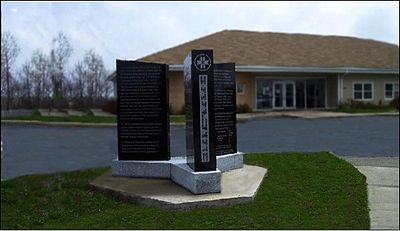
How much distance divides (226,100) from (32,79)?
13.1m

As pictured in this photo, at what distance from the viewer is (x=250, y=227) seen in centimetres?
446

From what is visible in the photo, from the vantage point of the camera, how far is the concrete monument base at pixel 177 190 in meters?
5.39

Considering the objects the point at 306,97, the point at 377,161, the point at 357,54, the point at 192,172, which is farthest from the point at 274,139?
the point at 357,54

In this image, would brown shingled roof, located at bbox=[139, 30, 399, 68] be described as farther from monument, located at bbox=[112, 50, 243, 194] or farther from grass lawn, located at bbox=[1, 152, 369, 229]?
grass lawn, located at bbox=[1, 152, 369, 229]

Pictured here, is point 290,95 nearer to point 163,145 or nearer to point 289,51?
point 289,51

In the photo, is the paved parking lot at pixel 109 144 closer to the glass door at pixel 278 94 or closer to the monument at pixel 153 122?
the monument at pixel 153 122

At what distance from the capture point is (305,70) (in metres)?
24.2

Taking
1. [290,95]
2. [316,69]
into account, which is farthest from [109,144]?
[290,95]

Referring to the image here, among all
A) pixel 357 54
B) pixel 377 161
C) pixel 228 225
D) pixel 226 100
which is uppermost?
pixel 357 54

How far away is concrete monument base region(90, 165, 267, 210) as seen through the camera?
539cm

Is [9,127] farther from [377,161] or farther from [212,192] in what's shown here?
[377,161]

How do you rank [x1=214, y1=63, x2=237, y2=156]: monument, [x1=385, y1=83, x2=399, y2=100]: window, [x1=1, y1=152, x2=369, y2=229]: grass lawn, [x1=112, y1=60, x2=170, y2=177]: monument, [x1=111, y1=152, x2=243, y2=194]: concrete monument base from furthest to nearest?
1. [x1=385, y1=83, x2=399, y2=100]: window
2. [x1=112, y1=60, x2=170, y2=177]: monument
3. [x1=214, y1=63, x2=237, y2=156]: monument
4. [x1=111, y1=152, x2=243, y2=194]: concrete monument base
5. [x1=1, y1=152, x2=369, y2=229]: grass lawn

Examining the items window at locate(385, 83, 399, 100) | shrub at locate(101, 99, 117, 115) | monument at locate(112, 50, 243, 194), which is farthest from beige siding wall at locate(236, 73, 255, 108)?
monument at locate(112, 50, 243, 194)

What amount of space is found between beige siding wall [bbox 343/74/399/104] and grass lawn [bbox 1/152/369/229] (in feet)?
67.0
